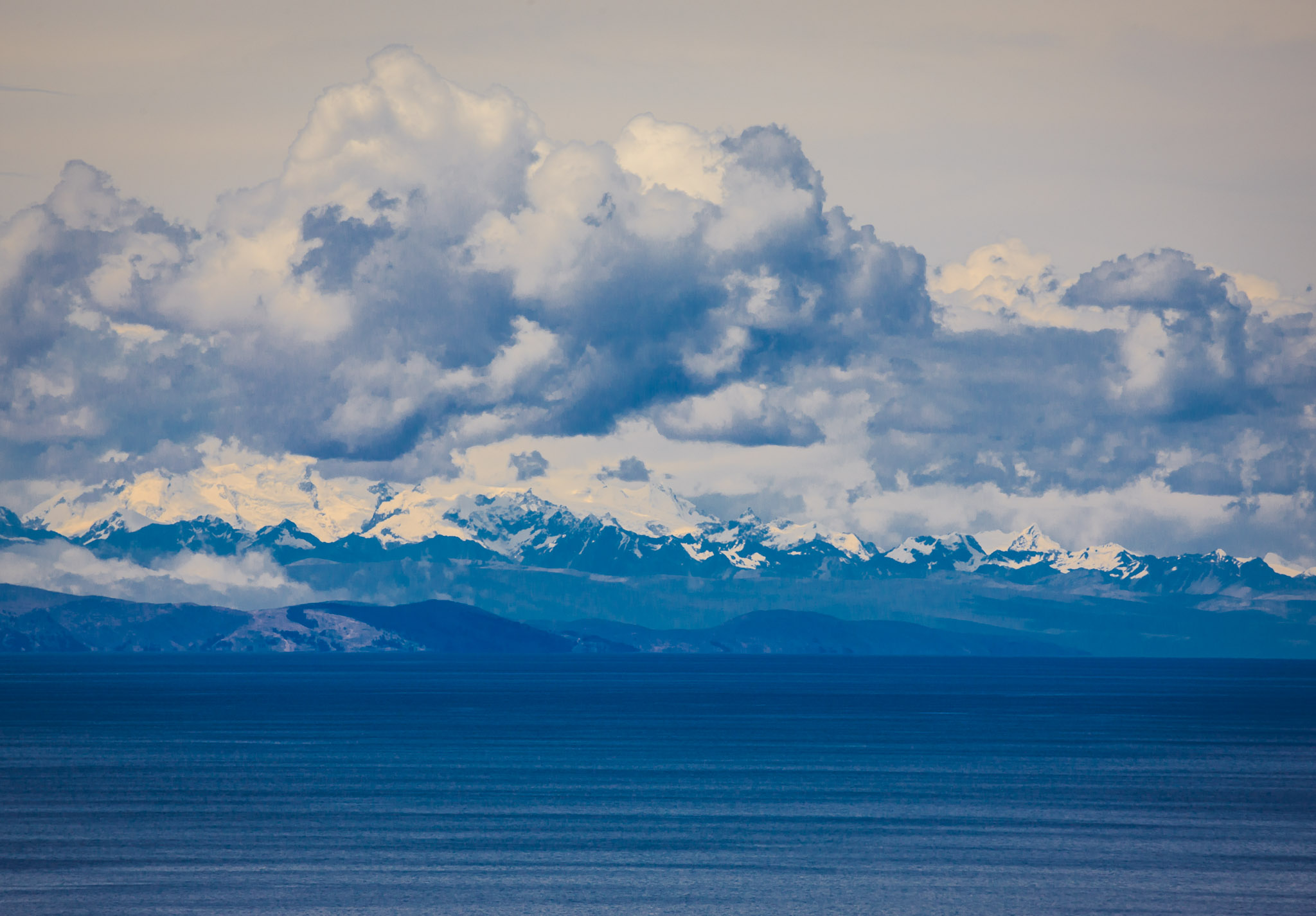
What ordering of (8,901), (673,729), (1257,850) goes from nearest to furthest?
(8,901) → (1257,850) → (673,729)

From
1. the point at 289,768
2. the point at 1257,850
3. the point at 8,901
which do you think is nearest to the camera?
the point at 8,901

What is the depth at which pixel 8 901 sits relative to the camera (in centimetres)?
6625

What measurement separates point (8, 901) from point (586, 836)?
105ft

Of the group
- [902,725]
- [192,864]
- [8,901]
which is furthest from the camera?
[902,725]

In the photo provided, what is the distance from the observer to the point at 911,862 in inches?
3081

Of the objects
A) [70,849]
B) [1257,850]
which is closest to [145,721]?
[70,849]

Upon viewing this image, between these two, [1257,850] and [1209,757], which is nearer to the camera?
[1257,850]

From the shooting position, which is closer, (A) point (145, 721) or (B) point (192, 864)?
(B) point (192, 864)

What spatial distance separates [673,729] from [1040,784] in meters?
70.4

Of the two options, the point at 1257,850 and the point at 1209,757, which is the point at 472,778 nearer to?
the point at 1257,850

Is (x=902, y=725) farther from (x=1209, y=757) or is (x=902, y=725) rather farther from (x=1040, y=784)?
(x=1040, y=784)

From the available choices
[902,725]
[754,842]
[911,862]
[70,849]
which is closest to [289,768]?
[70,849]

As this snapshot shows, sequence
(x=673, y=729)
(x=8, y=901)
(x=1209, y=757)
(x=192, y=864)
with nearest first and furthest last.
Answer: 1. (x=8, y=901)
2. (x=192, y=864)
3. (x=1209, y=757)
4. (x=673, y=729)

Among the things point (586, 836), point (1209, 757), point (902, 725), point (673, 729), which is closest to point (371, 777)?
point (586, 836)
